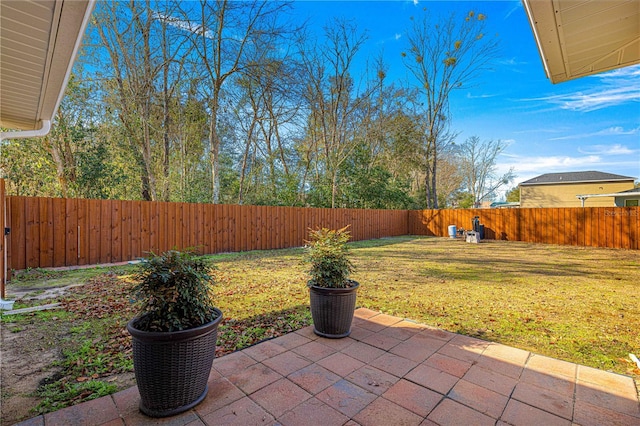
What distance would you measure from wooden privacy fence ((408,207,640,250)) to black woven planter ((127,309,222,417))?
549 inches

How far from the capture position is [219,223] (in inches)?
323

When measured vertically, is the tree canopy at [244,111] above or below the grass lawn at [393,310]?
above

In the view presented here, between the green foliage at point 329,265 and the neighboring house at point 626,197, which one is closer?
the green foliage at point 329,265

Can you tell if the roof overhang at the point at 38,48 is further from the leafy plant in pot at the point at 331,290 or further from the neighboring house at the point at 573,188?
the neighboring house at the point at 573,188

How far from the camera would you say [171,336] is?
1466mm

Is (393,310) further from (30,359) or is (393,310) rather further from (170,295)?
(30,359)

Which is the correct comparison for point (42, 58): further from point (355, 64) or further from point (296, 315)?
point (355, 64)

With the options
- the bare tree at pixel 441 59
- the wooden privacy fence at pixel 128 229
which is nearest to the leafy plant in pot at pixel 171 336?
the wooden privacy fence at pixel 128 229

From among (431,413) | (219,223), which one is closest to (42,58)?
(431,413)

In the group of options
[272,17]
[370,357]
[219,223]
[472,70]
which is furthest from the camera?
[472,70]

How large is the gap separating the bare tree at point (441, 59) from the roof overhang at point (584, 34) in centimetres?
1522

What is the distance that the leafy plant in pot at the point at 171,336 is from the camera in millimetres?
1485

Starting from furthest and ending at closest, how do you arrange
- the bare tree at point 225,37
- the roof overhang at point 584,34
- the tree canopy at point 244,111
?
the bare tree at point 225,37, the tree canopy at point 244,111, the roof overhang at point 584,34

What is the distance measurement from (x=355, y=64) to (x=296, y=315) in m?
14.1
